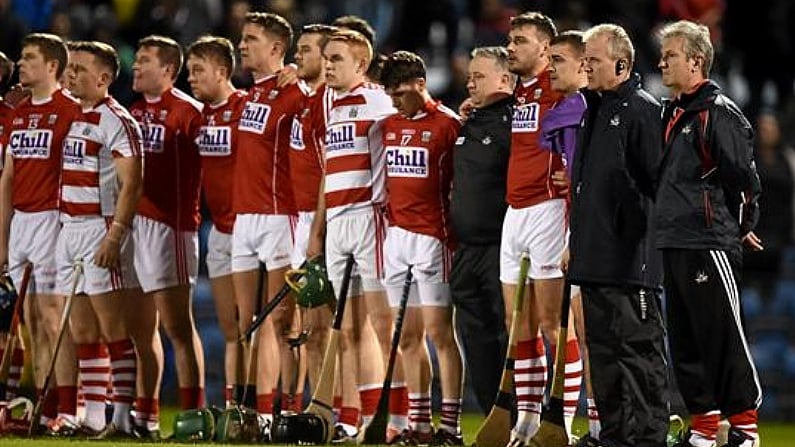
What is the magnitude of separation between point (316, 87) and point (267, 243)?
37.1 inches

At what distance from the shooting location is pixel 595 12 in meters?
19.4

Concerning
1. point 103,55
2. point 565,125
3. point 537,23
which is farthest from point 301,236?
point 565,125

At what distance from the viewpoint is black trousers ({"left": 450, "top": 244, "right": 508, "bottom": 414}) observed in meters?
12.4

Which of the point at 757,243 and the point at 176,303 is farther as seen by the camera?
the point at 176,303

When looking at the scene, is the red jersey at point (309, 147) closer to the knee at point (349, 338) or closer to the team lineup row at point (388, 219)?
the team lineup row at point (388, 219)

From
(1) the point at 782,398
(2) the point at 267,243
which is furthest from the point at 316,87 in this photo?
(1) the point at 782,398

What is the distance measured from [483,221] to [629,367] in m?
1.87

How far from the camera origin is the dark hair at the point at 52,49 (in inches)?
532

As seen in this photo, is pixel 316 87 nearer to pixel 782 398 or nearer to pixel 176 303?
pixel 176 303

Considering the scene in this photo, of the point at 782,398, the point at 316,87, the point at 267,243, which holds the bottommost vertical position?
the point at 782,398

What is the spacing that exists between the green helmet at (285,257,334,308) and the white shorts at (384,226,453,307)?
352mm

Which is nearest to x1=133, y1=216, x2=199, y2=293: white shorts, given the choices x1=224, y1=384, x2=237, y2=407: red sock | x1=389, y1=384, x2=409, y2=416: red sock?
x1=224, y1=384, x2=237, y2=407: red sock

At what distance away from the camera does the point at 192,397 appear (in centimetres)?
1361

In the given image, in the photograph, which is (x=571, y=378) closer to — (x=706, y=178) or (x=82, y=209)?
(x=706, y=178)
